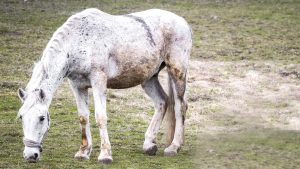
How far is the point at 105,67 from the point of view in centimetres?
1029

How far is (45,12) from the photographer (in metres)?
25.6

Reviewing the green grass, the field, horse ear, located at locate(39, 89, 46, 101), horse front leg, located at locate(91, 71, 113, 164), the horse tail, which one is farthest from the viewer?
the horse tail

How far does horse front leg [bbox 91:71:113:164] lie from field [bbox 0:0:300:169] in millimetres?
168

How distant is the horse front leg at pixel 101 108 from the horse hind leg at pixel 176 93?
139cm

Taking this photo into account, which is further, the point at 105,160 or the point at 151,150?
the point at 151,150

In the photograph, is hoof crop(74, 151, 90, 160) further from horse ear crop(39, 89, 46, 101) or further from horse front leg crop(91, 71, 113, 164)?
horse ear crop(39, 89, 46, 101)

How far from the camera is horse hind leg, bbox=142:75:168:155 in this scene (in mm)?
11188

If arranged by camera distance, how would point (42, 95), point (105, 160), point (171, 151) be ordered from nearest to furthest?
point (42, 95)
point (105, 160)
point (171, 151)

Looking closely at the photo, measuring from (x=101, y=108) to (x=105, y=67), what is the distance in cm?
60

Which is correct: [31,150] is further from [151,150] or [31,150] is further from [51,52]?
[151,150]

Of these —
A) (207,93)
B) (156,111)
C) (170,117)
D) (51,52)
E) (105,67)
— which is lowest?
(207,93)

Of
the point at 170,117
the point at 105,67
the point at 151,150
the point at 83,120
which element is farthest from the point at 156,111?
the point at 105,67

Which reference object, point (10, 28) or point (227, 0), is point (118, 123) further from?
point (227, 0)

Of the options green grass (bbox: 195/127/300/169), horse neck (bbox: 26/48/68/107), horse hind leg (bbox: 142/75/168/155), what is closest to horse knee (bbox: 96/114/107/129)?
horse neck (bbox: 26/48/68/107)
